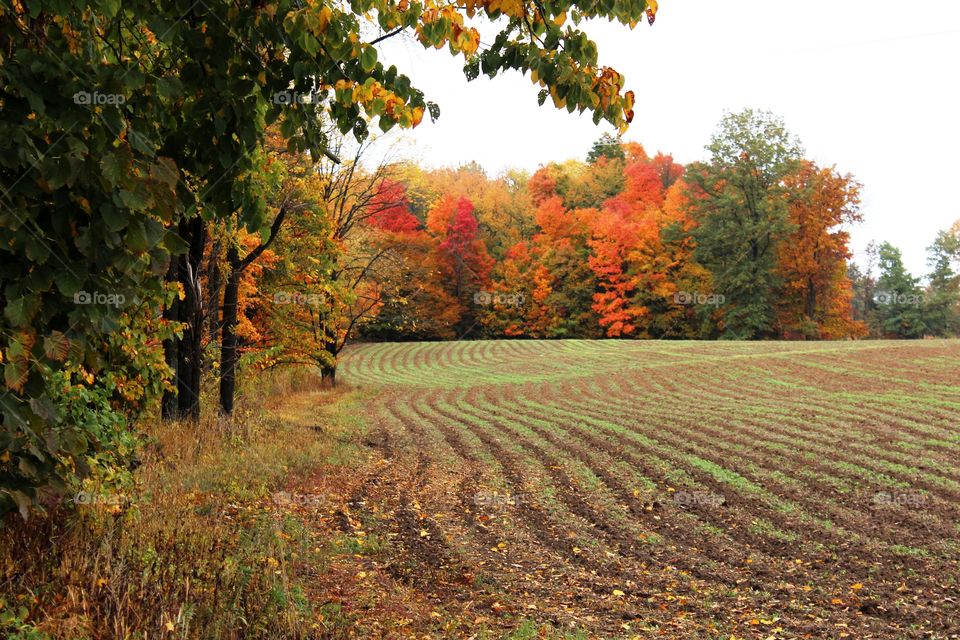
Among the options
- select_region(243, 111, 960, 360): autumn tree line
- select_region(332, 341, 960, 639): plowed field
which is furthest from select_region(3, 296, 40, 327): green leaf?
select_region(243, 111, 960, 360): autumn tree line

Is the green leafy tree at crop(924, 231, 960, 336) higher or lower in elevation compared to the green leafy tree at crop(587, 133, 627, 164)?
lower

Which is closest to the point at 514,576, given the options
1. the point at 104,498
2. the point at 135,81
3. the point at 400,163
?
the point at 104,498

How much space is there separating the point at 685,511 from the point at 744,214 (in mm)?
43945

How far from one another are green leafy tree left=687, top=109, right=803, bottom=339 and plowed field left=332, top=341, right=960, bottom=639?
27548 mm

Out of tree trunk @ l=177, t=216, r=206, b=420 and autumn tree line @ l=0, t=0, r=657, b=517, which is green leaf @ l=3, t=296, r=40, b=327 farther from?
tree trunk @ l=177, t=216, r=206, b=420

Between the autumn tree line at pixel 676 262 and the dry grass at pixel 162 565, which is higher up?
the autumn tree line at pixel 676 262

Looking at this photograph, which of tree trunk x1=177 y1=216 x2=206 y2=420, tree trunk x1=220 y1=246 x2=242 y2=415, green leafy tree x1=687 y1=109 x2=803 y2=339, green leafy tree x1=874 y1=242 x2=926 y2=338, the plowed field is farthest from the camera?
green leafy tree x1=874 y1=242 x2=926 y2=338

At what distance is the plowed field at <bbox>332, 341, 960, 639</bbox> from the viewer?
241 inches

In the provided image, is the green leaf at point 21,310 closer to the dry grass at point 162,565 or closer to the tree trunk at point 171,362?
the dry grass at point 162,565

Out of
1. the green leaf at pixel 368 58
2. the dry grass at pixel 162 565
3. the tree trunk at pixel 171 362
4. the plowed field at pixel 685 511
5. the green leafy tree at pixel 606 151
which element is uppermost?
the green leafy tree at pixel 606 151

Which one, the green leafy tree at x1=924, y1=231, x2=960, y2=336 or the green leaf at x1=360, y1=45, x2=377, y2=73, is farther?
the green leafy tree at x1=924, y1=231, x2=960, y2=336

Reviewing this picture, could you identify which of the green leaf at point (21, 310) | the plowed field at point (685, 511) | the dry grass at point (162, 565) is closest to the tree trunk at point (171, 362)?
the dry grass at point (162, 565)

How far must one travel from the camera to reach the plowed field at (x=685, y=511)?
6.12m

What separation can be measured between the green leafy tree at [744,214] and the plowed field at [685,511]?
1085 inches
